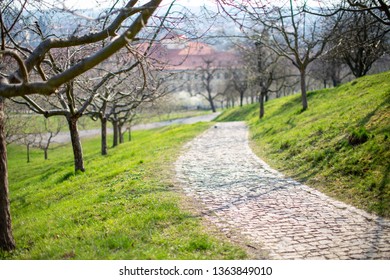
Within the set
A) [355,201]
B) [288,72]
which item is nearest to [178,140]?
[355,201]

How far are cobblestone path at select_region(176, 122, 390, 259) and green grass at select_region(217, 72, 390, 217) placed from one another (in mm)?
487

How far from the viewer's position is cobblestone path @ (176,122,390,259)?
221 inches

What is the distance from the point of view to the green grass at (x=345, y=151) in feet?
26.1

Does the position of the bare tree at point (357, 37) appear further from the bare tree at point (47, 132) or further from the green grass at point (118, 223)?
the bare tree at point (47, 132)

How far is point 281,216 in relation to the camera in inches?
282

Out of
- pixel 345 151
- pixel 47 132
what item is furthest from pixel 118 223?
pixel 47 132

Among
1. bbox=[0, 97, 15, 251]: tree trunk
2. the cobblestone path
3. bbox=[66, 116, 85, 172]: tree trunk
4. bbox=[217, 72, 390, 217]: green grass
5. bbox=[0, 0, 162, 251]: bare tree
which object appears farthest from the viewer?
bbox=[66, 116, 85, 172]: tree trunk

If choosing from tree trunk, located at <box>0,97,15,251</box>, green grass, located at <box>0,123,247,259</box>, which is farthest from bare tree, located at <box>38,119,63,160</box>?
tree trunk, located at <box>0,97,15,251</box>

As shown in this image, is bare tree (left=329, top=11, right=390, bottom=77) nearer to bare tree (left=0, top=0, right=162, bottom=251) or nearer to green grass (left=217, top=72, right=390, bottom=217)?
green grass (left=217, top=72, right=390, bottom=217)

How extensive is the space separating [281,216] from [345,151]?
407cm

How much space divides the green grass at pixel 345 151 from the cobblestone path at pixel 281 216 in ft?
1.60

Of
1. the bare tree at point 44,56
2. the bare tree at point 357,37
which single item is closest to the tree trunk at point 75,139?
the bare tree at point 44,56

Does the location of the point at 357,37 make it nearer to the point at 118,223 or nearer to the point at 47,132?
the point at 118,223
